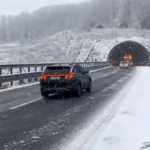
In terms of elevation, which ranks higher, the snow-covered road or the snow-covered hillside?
the snow-covered hillside

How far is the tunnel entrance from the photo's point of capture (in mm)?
90438

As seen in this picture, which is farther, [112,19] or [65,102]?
[112,19]

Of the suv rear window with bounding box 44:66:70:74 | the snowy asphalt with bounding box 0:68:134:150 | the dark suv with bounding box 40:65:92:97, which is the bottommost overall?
the snowy asphalt with bounding box 0:68:134:150

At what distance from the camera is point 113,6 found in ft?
625

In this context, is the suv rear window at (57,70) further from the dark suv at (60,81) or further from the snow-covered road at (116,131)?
the snow-covered road at (116,131)

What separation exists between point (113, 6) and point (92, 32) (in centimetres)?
8862

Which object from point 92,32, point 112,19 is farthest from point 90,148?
point 112,19

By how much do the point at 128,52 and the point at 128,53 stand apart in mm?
646

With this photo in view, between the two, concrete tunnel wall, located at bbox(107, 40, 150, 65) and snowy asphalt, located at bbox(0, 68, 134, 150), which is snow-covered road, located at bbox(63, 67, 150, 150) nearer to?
snowy asphalt, located at bbox(0, 68, 134, 150)

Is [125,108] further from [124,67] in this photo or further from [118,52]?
[118,52]

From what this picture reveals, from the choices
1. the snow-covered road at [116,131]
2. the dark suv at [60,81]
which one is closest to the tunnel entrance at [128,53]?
the dark suv at [60,81]

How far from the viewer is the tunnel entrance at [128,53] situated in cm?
9044

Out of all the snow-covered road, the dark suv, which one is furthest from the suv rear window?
the snow-covered road

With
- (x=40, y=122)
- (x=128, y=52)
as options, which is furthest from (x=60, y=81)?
(x=128, y=52)
